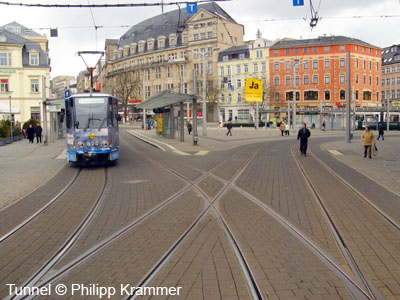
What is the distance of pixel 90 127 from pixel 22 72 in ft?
156

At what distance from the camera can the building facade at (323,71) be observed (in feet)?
255

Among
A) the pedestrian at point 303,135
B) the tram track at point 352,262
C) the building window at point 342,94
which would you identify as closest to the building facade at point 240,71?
the building window at point 342,94

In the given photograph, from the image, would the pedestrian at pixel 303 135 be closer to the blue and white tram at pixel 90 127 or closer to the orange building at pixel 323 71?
the blue and white tram at pixel 90 127

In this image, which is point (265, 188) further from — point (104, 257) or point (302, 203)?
point (104, 257)

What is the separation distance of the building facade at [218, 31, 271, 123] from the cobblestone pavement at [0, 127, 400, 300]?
231 ft

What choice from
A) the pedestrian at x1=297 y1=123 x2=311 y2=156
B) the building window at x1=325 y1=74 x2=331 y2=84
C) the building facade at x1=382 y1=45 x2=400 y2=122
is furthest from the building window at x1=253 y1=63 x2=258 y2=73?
the pedestrian at x1=297 y1=123 x2=311 y2=156

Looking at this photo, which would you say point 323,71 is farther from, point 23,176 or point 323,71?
point 23,176

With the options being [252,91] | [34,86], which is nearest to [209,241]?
[252,91]

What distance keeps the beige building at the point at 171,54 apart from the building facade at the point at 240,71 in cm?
201

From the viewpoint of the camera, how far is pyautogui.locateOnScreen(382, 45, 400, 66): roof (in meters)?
99.6

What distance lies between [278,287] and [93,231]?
12.7 ft

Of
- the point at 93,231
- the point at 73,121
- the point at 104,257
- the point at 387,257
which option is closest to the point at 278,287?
the point at 387,257

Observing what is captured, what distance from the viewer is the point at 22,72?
59812 millimetres

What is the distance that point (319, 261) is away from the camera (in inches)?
222
